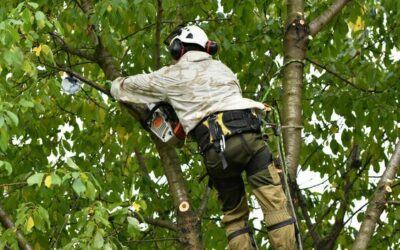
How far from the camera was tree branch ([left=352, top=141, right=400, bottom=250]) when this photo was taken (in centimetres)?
589

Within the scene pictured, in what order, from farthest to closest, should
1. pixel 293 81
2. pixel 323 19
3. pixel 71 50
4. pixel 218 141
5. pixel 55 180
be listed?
pixel 71 50, pixel 323 19, pixel 293 81, pixel 218 141, pixel 55 180

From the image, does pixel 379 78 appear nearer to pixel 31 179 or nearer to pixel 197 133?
pixel 197 133

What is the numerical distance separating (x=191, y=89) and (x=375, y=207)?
4.94 feet

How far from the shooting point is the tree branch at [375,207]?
5887mm

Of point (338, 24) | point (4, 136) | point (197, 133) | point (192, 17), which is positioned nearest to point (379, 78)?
point (338, 24)

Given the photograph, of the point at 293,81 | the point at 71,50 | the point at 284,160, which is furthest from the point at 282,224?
the point at 71,50

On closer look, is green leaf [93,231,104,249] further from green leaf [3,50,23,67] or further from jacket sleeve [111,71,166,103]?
jacket sleeve [111,71,166,103]

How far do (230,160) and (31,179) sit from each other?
1395 mm

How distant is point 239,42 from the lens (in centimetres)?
834

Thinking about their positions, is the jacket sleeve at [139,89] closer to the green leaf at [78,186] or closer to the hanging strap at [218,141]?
the hanging strap at [218,141]

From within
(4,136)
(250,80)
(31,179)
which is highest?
(250,80)

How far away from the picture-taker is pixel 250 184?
5777mm

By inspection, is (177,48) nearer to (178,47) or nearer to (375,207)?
(178,47)

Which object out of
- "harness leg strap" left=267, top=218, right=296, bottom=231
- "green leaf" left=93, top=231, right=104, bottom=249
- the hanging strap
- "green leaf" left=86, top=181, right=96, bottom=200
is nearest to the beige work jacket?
the hanging strap
